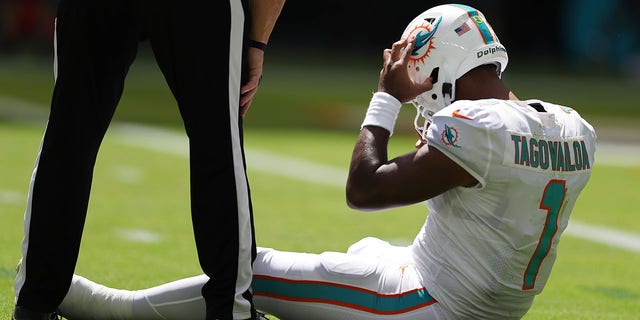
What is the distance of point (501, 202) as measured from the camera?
3484 millimetres

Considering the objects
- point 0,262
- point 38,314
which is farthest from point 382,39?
point 38,314

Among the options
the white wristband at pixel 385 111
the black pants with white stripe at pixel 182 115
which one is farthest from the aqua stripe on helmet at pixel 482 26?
the black pants with white stripe at pixel 182 115

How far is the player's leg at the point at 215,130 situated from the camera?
3422 millimetres

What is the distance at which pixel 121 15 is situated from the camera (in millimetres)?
3506

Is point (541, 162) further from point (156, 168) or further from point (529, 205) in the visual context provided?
point (156, 168)

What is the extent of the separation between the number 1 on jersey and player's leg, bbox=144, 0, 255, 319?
2.92 feet

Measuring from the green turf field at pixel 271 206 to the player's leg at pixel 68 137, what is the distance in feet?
1.82

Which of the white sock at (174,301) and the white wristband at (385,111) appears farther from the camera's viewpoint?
the white sock at (174,301)

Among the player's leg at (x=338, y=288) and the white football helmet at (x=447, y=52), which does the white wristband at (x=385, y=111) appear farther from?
the player's leg at (x=338, y=288)

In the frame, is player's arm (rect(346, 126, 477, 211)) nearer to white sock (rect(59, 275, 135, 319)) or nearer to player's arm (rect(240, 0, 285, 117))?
player's arm (rect(240, 0, 285, 117))

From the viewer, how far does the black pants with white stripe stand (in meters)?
3.43

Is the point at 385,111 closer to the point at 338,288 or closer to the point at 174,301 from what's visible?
the point at 338,288

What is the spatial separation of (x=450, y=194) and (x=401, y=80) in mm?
385

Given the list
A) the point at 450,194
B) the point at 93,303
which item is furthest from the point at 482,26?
the point at 93,303
